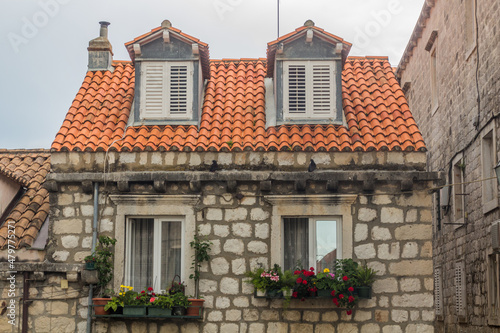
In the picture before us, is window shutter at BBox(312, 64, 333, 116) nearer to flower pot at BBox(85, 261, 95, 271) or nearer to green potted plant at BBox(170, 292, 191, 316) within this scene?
green potted plant at BBox(170, 292, 191, 316)

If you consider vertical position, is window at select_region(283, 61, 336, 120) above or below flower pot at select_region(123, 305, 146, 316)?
above

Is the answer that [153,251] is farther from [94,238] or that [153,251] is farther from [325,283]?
[325,283]

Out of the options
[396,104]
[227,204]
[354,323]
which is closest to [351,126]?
[396,104]

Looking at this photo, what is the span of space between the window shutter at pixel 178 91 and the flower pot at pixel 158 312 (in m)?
3.56

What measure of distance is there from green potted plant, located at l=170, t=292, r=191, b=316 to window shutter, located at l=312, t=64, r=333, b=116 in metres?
3.99

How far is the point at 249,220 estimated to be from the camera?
11406 millimetres

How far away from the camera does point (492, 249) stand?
46.8ft

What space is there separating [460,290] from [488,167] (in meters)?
3.51

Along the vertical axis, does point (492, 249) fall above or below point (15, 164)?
below

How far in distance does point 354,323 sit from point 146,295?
327 centimetres

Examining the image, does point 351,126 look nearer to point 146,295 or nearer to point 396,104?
point 396,104

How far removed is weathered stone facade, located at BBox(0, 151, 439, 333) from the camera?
1109 centimetres

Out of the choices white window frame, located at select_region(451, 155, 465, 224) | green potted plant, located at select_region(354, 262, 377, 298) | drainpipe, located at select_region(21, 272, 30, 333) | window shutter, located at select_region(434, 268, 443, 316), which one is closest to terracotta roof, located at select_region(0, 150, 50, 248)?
drainpipe, located at select_region(21, 272, 30, 333)

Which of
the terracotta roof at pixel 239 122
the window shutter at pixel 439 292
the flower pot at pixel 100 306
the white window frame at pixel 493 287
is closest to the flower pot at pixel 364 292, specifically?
the terracotta roof at pixel 239 122
